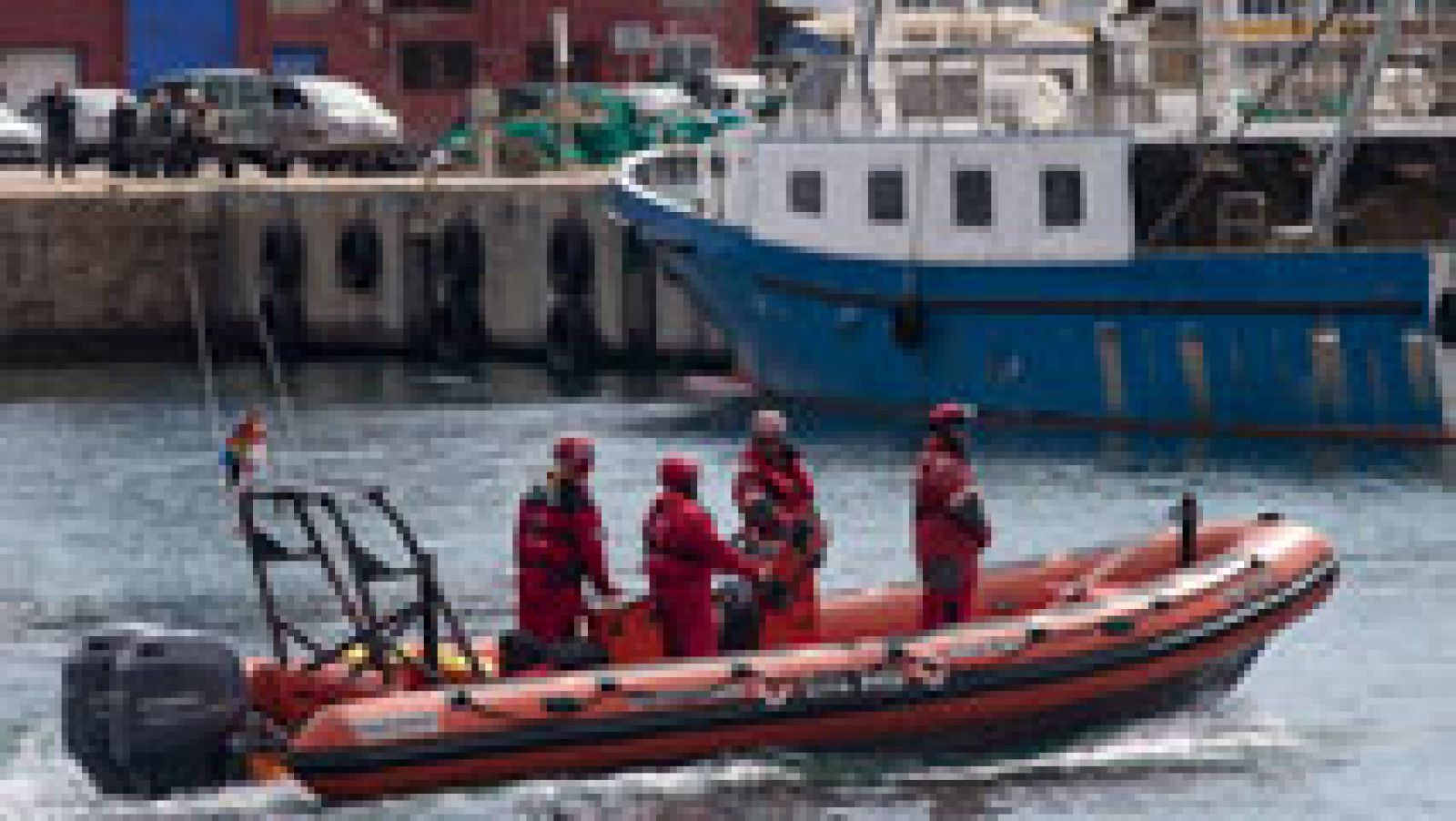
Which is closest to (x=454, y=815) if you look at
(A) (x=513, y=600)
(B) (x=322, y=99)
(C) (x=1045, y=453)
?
(A) (x=513, y=600)

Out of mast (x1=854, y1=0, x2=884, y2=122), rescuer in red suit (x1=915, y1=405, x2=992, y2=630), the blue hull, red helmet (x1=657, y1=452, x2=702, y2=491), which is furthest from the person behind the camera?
mast (x1=854, y1=0, x2=884, y2=122)

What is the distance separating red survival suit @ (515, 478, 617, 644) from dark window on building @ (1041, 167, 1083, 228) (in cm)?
1899

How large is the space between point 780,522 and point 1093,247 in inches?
719

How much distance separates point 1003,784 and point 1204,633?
1.46m

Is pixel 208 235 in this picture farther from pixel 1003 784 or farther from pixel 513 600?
pixel 1003 784

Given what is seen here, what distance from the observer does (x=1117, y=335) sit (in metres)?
43.0

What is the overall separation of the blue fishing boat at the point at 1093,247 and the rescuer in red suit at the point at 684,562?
17203 millimetres

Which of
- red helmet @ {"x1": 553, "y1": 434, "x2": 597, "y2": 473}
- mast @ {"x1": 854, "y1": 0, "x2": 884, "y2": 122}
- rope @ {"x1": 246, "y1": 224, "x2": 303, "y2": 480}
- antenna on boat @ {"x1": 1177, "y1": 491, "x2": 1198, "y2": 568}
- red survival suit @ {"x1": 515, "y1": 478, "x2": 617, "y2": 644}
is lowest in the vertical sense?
rope @ {"x1": 246, "y1": 224, "x2": 303, "y2": 480}

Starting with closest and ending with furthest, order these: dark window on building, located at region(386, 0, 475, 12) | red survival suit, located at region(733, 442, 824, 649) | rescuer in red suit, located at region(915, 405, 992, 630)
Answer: red survival suit, located at region(733, 442, 824, 649)
rescuer in red suit, located at region(915, 405, 992, 630)
dark window on building, located at region(386, 0, 475, 12)

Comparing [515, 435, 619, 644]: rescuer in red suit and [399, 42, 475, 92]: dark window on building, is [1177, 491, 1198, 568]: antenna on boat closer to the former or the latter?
[515, 435, 619, 644]: rescuer in red suit

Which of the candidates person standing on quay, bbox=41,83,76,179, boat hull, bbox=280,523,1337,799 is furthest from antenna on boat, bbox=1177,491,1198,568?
person standing on quay, bbox=41,83,76,179

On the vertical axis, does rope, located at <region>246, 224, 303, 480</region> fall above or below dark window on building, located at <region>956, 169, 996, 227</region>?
below

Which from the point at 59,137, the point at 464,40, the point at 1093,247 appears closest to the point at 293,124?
the point at 59,137

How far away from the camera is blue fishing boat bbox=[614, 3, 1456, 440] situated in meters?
41.5
